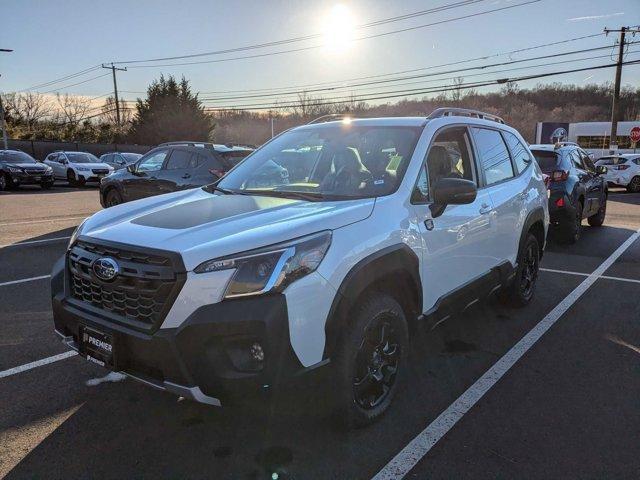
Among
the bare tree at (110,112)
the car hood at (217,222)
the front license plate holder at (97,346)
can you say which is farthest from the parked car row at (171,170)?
the bare tree at (110,112)

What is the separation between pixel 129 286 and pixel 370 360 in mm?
1413

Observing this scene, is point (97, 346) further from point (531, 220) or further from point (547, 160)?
point (547, 160)

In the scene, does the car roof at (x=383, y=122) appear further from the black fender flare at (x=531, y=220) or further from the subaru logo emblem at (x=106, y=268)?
the subaru logo emblem at (x=106, y=268)

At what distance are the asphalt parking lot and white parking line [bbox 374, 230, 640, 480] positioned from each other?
1cm

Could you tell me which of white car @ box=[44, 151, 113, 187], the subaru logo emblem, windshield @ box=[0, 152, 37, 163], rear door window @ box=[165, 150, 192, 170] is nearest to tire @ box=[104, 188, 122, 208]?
rear door window @ box=[165, 150, 192, 170]

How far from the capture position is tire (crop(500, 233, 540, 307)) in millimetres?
5020

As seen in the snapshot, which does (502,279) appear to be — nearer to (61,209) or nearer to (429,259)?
(429,259)

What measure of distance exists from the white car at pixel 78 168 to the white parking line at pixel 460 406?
22.3 m

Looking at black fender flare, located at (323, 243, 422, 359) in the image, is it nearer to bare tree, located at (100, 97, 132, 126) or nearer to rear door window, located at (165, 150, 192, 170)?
rear door window, located at (165, 150, 192, 170)

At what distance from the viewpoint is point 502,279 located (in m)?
4.50

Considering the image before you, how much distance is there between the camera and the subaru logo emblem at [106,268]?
8.56 ft

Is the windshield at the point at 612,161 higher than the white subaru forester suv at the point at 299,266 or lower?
lower

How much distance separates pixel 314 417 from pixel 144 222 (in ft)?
5.04

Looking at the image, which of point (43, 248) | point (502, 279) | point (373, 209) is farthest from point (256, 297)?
point (43, 248)
